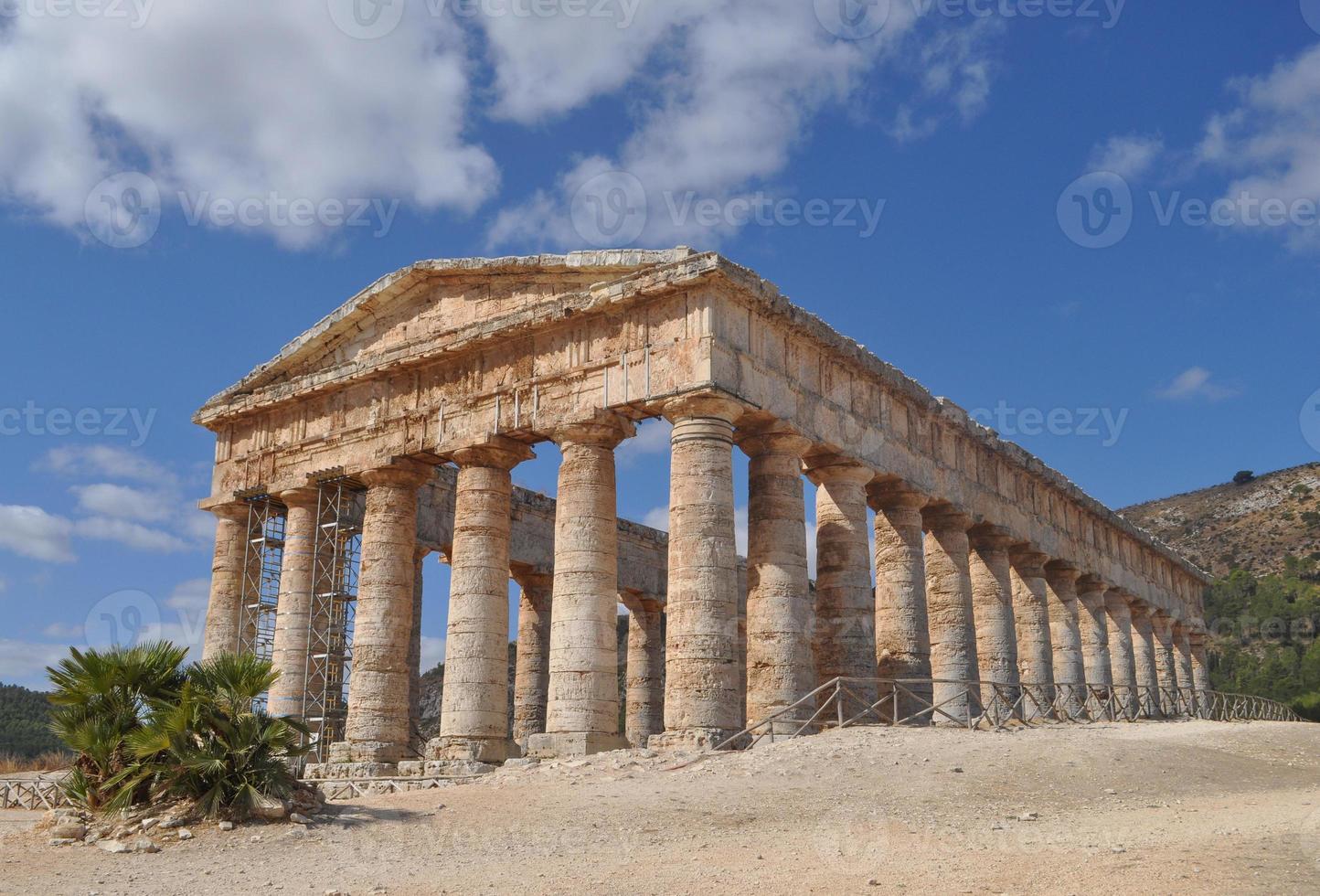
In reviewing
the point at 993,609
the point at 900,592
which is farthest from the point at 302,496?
the point at 993,609

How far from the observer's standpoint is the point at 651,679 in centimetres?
3412

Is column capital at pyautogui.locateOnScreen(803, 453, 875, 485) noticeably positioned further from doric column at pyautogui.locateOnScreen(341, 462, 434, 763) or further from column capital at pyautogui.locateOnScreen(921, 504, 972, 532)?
doric column at pyautogui.locateOnScreen(341, 462, 434, 763)

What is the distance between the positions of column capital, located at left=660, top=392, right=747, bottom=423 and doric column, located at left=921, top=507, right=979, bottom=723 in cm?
771

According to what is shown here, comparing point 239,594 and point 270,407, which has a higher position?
point 270,407

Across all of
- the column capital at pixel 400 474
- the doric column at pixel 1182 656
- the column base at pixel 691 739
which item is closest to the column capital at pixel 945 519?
the column base at pixel 691 739

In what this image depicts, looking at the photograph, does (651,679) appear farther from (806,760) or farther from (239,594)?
(806,760)

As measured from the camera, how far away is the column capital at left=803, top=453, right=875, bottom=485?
74.6 ft

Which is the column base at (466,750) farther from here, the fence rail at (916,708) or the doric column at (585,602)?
the fence rail at (916,708)

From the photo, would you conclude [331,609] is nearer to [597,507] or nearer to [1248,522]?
[597,507]

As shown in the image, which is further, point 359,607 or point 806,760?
point 359,607

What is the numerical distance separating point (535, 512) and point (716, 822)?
776 inches

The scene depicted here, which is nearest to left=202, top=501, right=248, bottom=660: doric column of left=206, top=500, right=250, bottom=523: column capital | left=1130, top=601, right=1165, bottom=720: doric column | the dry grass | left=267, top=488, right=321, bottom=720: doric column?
left=206, top=500, right=250, bottom=523: column capital

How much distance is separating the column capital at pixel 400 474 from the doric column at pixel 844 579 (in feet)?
25.7

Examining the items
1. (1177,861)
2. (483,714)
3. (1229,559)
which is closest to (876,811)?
(1177,861)
